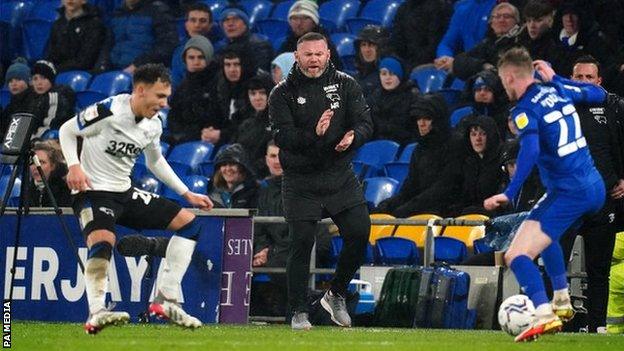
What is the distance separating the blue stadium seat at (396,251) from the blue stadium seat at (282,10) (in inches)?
253

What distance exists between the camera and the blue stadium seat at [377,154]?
1712 cm

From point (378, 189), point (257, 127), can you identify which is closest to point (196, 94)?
point (257, 127)

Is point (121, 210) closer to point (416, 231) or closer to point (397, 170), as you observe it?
point (416, 231)

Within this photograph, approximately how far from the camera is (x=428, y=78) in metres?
17.9

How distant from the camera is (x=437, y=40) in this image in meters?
18.5

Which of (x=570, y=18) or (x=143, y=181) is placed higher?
(x=570, y=18)

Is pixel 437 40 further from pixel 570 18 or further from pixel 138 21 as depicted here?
pixel 138 21

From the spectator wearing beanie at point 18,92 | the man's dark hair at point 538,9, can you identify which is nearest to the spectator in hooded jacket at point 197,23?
the spectator wearing beanie at point 18,92

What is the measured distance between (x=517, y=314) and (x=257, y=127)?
728 cm

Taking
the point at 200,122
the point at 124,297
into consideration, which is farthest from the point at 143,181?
the point at 124,297

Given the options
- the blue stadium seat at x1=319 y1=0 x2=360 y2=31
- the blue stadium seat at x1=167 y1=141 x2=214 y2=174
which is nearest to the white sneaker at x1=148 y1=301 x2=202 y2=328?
the blue stadium seat at x1=167 y1=141 x2=214 y2=174

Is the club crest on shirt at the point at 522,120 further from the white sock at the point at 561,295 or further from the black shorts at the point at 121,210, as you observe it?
the black shorts at the point at 121,210

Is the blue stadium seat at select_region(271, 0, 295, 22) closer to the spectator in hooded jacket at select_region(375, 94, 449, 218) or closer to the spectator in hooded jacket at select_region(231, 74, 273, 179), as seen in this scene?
the spectator in hooded jacket at select_region(231, 74, 273, 179)

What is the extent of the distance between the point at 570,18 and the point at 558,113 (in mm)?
5274
